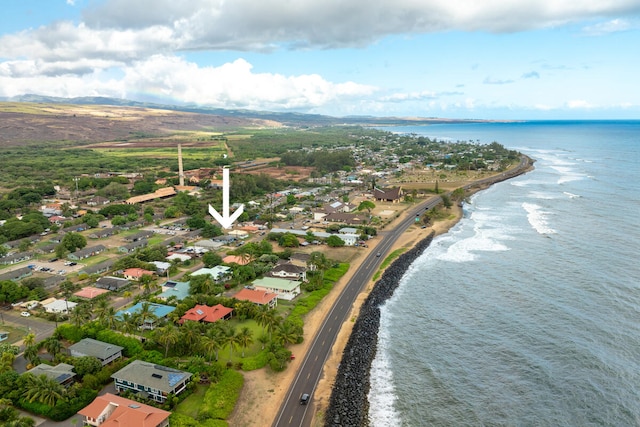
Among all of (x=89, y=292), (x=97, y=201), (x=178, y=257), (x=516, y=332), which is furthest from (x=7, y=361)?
(x=97, y=201)

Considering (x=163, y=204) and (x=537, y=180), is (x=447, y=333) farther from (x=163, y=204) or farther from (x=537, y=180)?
(x=537, y=180)

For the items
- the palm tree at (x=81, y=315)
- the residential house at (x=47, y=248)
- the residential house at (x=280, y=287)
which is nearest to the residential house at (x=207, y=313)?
the residential house at (x=280, y=287)

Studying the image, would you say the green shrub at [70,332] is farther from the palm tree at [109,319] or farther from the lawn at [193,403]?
the lawn at [193,403]

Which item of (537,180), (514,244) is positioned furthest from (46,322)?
(537,180)

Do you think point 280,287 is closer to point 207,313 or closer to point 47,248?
point 207,313

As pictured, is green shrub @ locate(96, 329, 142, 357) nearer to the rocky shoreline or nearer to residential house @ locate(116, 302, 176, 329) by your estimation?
residential house @ locate(116, 302, 176, 329)

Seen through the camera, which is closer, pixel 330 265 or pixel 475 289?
pixel 475 289
